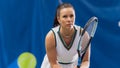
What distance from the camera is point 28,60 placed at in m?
2.19

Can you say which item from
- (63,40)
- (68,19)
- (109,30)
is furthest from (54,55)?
(109,30)

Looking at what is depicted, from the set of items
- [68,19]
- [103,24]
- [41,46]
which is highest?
[68,19]

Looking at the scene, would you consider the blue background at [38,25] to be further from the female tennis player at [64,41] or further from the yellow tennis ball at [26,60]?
the female tennis player at [64,41]

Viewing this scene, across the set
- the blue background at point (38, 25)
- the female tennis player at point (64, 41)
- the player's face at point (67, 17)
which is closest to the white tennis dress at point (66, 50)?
the female tennis player at point (64, 41)

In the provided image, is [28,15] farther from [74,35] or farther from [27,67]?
[74,35]

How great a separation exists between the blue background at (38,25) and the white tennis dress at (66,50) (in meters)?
0.51

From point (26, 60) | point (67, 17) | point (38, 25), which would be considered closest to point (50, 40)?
point (67, 17)

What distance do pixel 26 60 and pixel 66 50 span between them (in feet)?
2.17

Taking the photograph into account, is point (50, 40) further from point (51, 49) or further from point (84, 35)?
point (84, 35)

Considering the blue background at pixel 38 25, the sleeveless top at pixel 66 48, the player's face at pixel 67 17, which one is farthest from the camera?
the blue background at pixel 38 25

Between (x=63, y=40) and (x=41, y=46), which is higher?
(x=63, y=40)

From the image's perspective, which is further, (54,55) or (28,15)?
(28,15)

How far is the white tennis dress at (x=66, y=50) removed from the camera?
1572 millimetres

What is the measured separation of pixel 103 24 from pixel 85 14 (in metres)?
0.16
